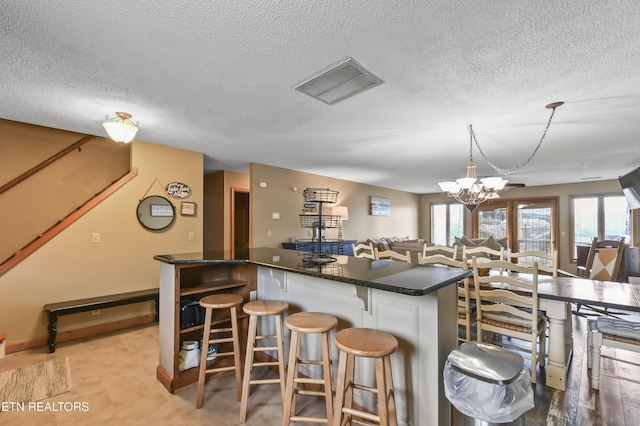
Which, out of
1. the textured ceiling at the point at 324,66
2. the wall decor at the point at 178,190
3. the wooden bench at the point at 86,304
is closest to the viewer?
the textured ceiling at the point at 324,66

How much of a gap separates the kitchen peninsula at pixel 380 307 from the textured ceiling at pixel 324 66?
1343mm

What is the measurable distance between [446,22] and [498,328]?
2278mm

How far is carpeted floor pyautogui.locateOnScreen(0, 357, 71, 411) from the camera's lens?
207cm

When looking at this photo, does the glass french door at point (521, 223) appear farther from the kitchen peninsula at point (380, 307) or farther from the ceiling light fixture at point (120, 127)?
the ceiling light fixture at point (120, 127)

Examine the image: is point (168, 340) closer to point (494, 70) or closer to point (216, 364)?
point (216, 364)

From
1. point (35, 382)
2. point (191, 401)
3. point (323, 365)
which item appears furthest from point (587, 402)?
point (35, 382)

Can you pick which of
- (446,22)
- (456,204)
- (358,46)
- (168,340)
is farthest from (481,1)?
(456,204)

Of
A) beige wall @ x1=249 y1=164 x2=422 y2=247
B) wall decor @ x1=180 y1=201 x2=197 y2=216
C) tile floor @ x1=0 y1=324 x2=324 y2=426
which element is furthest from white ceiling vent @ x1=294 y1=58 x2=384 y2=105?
beige wall @ x1=249 y1=164 x2=422 y2=247

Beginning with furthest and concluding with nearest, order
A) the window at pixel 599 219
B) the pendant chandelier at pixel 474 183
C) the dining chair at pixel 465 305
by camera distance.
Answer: the window at pixel 599 219 < the pendant chandelier at pixel 474 183 < the dining chair at pixel 465 305

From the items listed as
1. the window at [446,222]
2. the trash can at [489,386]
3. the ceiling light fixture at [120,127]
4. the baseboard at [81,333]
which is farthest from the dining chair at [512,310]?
the window at [446,222]

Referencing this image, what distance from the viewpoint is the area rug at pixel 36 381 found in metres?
2.09

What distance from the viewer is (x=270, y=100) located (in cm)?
242

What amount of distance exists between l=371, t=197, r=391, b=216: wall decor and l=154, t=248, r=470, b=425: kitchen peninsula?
5.36 m

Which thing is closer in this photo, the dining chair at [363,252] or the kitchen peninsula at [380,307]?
the kitchen peninsula at [380,307]
